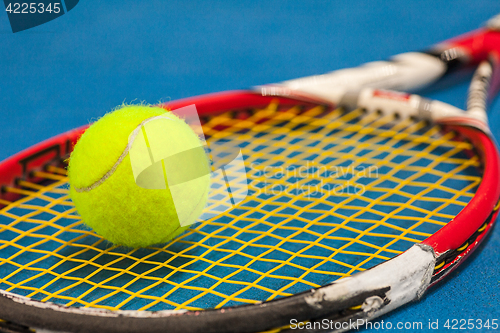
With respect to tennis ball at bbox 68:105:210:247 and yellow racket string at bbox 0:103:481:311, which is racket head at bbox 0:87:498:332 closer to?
yellow racket string at bbox 0:103:481:311

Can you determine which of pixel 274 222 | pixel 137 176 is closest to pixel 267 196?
pixel 274 222

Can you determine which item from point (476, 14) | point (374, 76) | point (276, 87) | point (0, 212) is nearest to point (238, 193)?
point (276, 87)

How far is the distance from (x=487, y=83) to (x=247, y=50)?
1072 millimetres

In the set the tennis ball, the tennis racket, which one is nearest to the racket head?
the tennis racket

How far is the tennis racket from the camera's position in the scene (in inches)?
33.0

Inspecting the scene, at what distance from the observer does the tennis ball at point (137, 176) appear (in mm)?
963

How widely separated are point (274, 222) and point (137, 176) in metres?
0.39

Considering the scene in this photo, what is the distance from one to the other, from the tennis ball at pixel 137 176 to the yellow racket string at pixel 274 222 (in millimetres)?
101

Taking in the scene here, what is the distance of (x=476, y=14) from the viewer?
8.57ft

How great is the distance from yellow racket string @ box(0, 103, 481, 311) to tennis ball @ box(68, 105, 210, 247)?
0.33 feet

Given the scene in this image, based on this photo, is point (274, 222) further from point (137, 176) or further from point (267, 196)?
point (137, 176)

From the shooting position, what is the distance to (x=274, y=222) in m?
1.22

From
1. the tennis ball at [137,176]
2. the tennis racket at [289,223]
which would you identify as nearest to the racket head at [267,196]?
the tennis racket at [289,223]

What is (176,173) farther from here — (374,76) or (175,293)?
(374,76)
